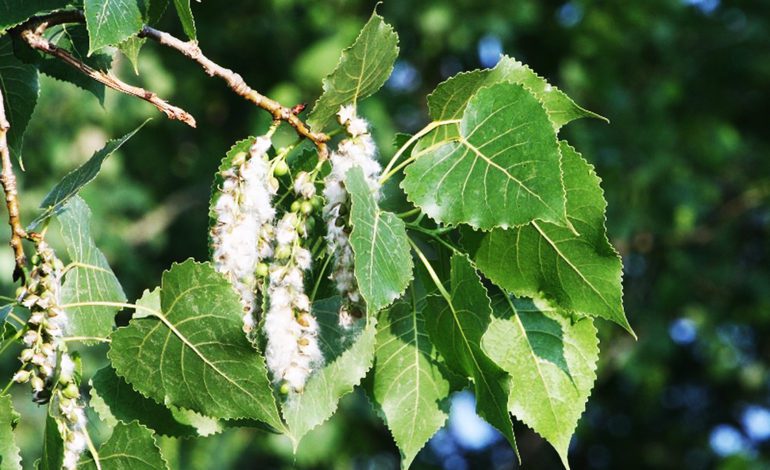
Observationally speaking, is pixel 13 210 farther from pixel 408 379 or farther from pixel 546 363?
pixel 546 363

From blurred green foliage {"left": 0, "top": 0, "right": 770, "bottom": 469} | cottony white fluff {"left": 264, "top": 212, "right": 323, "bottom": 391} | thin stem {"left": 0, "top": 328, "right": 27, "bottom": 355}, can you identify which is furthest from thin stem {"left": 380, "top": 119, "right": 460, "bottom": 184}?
blurred green foliage {"left": 0, "top": 0, "right": 770, "bottom": 469}

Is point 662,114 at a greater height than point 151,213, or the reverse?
point 151,213

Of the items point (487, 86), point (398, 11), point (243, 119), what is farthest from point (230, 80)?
point (243, 119)

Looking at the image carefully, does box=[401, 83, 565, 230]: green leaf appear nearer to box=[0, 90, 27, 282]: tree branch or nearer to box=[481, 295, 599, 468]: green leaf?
box=[481, 295, 599, 468]: green leaf

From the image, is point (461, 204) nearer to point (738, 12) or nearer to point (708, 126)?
point (708, 126)

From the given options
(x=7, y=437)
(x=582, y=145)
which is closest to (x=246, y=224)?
(x=7, y=437)

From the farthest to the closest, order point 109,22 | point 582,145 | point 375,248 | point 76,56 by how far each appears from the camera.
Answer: point 582,145 → point 76,56 → point 109,22 → point 375,248
